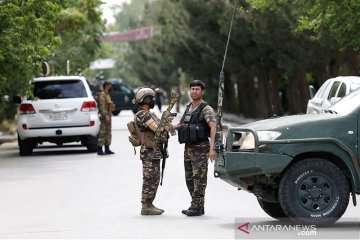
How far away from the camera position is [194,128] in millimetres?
13047

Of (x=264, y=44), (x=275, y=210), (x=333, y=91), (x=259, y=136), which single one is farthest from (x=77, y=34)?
(x=259, y=136)

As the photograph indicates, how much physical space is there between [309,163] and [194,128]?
1.78m

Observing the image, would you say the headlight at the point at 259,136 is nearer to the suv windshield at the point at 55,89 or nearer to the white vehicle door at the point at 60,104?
the white vehicle door at the point at 60,104

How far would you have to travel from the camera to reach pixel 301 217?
11641 mm

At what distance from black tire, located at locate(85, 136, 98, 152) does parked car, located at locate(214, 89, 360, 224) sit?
15.9m

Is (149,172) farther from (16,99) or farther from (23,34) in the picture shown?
(16,99)

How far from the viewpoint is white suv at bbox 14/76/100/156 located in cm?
2641

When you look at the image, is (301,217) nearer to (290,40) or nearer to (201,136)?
(201,136)

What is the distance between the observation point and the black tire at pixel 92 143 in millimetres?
27531

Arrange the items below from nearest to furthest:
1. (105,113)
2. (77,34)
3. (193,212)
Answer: (193,212)
(105,113)
(77,34)

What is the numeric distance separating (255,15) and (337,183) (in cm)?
2837

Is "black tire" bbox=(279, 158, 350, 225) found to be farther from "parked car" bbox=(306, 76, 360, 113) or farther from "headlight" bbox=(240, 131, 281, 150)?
"parked car" bbox=(306, 76, 360, 113)

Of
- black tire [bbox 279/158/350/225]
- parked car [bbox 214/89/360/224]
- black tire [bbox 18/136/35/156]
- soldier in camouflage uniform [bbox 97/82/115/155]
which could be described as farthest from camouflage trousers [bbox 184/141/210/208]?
black tire [bbox 18/136/35/156]

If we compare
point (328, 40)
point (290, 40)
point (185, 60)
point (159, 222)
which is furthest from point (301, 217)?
point (185, 60)
